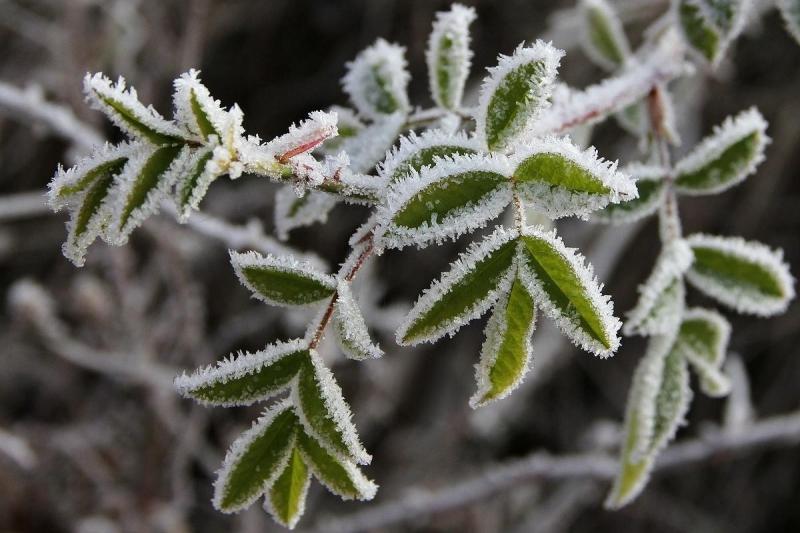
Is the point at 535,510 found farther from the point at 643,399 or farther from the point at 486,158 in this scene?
the point at 486,158

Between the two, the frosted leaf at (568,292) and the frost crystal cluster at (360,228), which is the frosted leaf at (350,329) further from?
the frosted leaf at (568,292)

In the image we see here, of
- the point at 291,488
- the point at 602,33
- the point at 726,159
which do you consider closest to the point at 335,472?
the point at 291,488

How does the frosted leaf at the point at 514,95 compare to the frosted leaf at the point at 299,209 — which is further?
the frosted leaf at the point at 299,209

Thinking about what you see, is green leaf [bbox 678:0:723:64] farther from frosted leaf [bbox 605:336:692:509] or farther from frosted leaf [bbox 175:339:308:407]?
frosted leaf [bbox 175:339:308:407]

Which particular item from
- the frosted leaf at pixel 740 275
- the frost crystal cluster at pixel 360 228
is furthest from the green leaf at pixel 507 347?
the frosted leaf at pixel 740 275

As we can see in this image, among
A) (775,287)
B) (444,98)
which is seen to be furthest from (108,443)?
(775,287)
